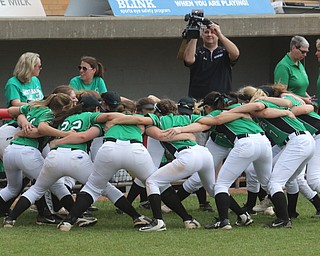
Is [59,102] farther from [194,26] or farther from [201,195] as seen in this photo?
[201,195]

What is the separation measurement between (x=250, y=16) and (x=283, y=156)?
16.9 feet

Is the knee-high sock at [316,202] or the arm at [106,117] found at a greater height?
the arm at [106,117]

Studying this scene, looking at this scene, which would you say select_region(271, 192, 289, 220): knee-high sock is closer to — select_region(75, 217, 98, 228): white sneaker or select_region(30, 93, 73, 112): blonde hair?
select_region(75, 217, 98, 228): white sneaker

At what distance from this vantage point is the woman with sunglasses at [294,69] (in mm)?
11664

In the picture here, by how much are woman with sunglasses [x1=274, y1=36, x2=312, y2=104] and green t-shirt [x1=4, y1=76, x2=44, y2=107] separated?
117 inches

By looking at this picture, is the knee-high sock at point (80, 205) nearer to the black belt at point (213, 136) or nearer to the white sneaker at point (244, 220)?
the white sneaker at point (244, 220)

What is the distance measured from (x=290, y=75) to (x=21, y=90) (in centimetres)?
331

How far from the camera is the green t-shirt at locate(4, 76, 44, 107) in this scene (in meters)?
11.0

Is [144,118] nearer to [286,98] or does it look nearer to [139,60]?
[286,98]

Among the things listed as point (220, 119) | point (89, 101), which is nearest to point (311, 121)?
point (220, 119)

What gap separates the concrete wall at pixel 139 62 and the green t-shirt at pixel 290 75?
13.0ft

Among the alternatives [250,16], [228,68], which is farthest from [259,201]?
[250,16]

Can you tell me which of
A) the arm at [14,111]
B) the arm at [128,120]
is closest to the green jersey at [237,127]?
the arm at [128,120]

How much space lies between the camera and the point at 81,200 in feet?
31.2
